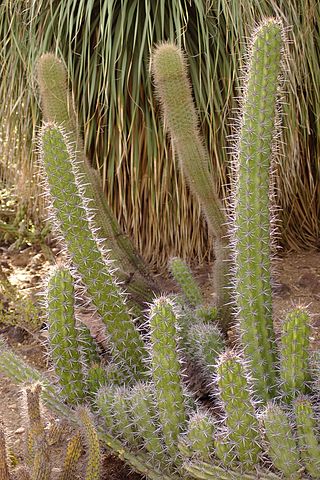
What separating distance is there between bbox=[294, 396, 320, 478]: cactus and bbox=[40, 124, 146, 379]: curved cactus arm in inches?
27.3

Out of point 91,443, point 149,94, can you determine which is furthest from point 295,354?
point 149,94

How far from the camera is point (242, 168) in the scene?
2.09 meters

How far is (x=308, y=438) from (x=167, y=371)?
0.39 m

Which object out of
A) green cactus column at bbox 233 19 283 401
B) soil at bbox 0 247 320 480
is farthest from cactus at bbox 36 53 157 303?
green cactus column at bbox 233 19 283 401

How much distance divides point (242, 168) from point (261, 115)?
0.15 m

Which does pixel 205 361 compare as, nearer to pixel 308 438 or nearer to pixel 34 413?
pixel 308 438

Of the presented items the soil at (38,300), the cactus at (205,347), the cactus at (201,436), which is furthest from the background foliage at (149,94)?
the cactus at (201,436)

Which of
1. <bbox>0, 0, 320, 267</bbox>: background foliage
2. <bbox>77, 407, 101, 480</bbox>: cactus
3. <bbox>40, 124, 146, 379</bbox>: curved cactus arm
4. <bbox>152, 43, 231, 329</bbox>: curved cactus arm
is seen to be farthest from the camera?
<bbox>0, 0, 320, 267</bbox>: background foliage

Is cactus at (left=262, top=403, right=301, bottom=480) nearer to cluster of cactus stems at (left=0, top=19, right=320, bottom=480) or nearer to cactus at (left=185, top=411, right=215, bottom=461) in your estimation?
cluster of cactus stems at (left=0, top=19, right=320, bottom=480)

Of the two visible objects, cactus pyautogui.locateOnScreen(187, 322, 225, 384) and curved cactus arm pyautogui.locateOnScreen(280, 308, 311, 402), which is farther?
cactus pyautogui.locateOnScreen(187, 322, 225, 384)

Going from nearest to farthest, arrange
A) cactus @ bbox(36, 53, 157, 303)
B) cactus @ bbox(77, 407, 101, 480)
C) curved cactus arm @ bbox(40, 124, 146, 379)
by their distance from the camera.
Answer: cactus @ bbox(77, 407, 101, 480) < curved cactus arm @ bbox(40, 124, 146, 379) < cactus @ bbox(36, 53, 157, 303)

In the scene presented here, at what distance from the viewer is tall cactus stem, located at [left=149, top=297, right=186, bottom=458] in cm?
194

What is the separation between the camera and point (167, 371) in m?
1.96

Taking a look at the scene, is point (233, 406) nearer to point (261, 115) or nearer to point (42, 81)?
point (261, 115)
